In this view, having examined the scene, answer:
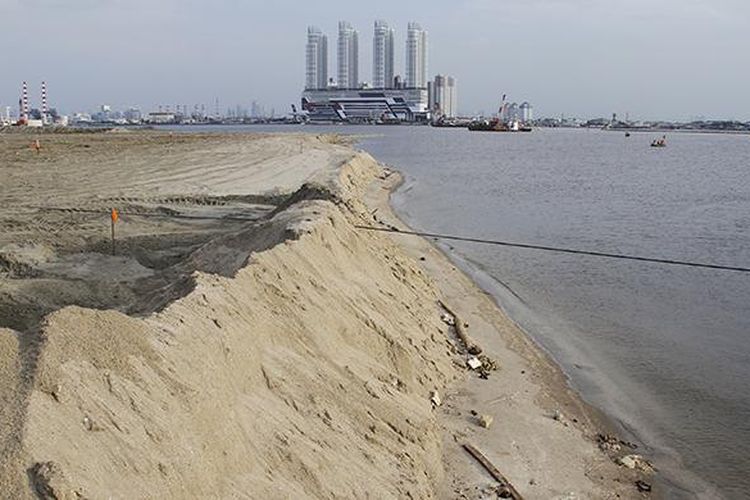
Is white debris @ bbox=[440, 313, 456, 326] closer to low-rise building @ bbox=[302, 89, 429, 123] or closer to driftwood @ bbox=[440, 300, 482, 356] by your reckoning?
driftwood @ bbox=[440, 300, 482, 356]

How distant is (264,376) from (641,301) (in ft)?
40.1

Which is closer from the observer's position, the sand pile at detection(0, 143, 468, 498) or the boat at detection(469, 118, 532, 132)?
the sand pile at detection(0, 143, 468, 498)

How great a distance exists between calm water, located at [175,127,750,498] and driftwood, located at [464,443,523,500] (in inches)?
90.9

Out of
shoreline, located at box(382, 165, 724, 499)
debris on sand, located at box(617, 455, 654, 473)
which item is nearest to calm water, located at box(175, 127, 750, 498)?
shoreline, located at box(382, 165, 724, 499)

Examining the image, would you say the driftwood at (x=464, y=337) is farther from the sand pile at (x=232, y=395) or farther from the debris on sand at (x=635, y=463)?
the debris on sand at (x=635, y=463)

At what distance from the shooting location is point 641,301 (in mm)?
17359

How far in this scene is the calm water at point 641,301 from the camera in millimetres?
10555

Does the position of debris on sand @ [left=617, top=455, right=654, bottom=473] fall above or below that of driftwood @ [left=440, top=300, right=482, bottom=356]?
below

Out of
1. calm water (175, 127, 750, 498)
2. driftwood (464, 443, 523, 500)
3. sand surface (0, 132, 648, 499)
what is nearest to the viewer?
sand surface (0, 132, 648, 499)

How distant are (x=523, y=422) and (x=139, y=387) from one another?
5527mm

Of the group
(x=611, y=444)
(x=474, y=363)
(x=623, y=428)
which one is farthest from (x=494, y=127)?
(x=611, y=444)

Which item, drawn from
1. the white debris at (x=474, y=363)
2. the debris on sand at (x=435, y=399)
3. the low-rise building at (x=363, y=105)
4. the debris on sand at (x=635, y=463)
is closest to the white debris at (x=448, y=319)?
the white debris at (x=474, y=363)

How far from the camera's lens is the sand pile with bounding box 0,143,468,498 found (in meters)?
5.12

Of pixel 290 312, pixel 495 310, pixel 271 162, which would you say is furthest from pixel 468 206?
pixel 290 312
